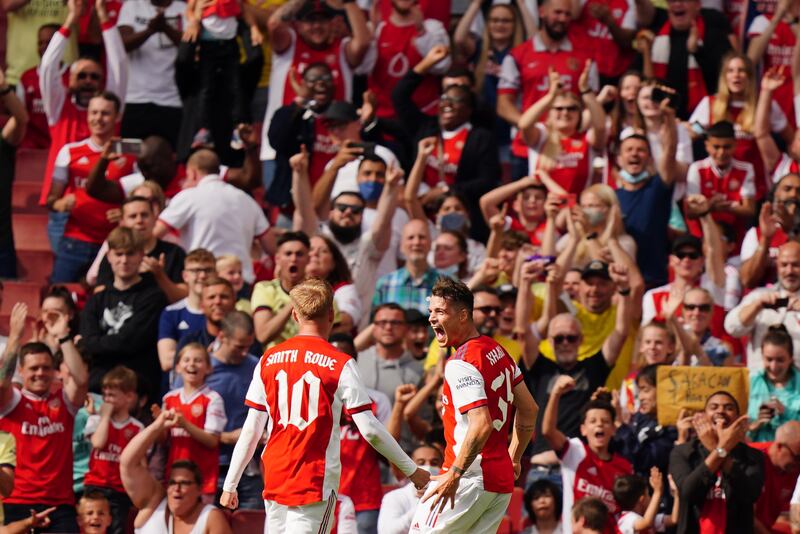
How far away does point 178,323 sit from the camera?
14195 millimetres

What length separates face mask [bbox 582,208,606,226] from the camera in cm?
1569

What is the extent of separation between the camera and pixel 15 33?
18.2 meters

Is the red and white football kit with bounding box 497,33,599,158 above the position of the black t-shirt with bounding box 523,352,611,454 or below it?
above

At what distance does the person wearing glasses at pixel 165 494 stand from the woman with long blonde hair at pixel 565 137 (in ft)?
18.0

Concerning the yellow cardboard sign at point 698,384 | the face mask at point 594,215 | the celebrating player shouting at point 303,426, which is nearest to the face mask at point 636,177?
the face mask at point 594,215

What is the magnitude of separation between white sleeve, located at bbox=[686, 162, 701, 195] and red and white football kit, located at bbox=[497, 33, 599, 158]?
1600mm

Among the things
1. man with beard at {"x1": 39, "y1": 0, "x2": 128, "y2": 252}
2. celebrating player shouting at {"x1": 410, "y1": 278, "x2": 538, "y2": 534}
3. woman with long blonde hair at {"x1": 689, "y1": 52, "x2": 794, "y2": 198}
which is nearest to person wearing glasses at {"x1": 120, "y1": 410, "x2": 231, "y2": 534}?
celebrating player shouting at {"x1": 410, "y1": 278, "x2": 538, "y2": 534}

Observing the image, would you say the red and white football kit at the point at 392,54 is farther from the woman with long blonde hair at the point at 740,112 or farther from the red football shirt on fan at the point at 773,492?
the red football shirt on fan at the point at 773,492

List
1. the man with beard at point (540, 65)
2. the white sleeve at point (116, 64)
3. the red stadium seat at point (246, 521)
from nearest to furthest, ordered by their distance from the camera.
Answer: the red stadium seat at point (246, 521), the white sleeve at point (116, 64), the man with beard at point (540, 65)

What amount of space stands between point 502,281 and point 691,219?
2301 millimetres

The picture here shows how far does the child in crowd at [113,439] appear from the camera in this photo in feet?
43.0

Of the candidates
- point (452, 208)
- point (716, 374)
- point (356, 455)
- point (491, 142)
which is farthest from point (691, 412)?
point (491, 142)

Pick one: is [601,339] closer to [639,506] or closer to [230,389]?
[639,506]

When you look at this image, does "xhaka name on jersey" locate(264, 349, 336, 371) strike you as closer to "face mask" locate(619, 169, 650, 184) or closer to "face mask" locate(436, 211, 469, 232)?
"face mask" locate(436, 211, 469, 232)
